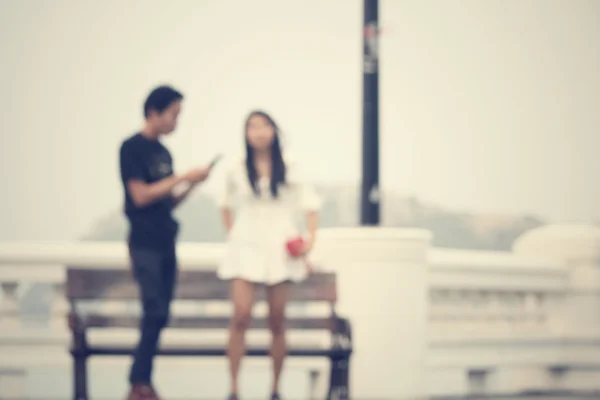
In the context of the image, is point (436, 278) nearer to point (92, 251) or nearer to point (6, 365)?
point (92, 251)

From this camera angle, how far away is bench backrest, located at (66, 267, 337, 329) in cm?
827

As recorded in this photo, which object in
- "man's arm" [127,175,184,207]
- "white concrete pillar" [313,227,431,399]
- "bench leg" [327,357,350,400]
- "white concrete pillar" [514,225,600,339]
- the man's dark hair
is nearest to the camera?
"man's arm" [127,175,184,207]

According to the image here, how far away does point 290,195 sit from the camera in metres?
8.20

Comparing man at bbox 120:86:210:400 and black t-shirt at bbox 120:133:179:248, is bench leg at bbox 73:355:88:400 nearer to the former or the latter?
man at bbox 120:86:210:400

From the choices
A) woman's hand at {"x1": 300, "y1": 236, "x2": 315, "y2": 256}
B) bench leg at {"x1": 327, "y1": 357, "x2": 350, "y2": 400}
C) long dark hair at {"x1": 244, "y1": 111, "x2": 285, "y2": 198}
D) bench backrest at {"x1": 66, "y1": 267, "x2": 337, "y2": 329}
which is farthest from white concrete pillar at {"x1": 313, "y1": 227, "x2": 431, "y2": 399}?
long dark hair at {"x1": 244, "y1": 111, "x2": 285, "y2": 198}

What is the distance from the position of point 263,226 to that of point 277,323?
609 mm

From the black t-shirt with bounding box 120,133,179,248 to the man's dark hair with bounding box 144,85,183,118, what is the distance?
0.18m

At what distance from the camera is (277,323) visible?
319 inches

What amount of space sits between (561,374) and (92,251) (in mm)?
4867

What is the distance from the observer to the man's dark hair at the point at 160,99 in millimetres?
7645

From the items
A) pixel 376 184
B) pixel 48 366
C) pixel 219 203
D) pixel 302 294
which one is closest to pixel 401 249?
pixel 376 184

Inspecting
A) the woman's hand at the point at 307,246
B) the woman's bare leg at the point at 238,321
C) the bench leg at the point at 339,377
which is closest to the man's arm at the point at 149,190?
the woman's bare leg at the point at 238,321

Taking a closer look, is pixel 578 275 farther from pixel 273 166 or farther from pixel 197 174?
pixel 197 174

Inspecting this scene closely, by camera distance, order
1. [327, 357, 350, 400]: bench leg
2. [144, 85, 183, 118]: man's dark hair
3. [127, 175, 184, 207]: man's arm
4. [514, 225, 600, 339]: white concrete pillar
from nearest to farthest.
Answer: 1. [127, 175, 184, 207]: man's arm
2. [144, 85, 183, 118]: man's dark hair
3. [327, 357, 350, 400]: bench leg
4. [514, 225, 600, 339]: white concrete pillar
